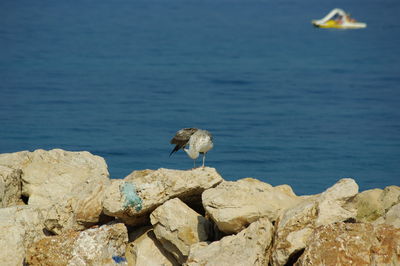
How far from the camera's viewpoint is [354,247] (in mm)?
9172

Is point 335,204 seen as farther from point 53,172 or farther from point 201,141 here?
point 53,172

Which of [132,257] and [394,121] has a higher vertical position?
[132,257]

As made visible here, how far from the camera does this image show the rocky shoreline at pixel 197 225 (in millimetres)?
9367

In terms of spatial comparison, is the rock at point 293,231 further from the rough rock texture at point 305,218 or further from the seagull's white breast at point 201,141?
the seagull's white breast at point 201,141

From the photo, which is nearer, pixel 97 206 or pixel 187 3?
pixel 97 206

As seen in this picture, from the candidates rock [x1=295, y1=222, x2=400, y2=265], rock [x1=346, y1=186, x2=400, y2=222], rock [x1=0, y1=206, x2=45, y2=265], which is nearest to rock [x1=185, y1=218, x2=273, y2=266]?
rock [x1=295, y1=222, x2=400, y2=265]

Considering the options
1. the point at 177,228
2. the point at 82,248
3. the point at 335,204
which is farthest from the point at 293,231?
the point at 82,248

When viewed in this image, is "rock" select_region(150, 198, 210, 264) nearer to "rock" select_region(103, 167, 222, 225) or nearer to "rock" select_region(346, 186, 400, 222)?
"rock" select_region(103, 167, 222, 225)

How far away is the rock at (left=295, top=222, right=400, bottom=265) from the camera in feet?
29.9

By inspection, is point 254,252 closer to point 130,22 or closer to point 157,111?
point 157,111

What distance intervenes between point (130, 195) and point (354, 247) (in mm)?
3170

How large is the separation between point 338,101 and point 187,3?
7078cm

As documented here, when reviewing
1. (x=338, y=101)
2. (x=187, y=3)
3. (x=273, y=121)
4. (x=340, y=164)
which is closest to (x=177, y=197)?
(x=340, y=164)

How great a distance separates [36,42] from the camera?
5466 centimetres
